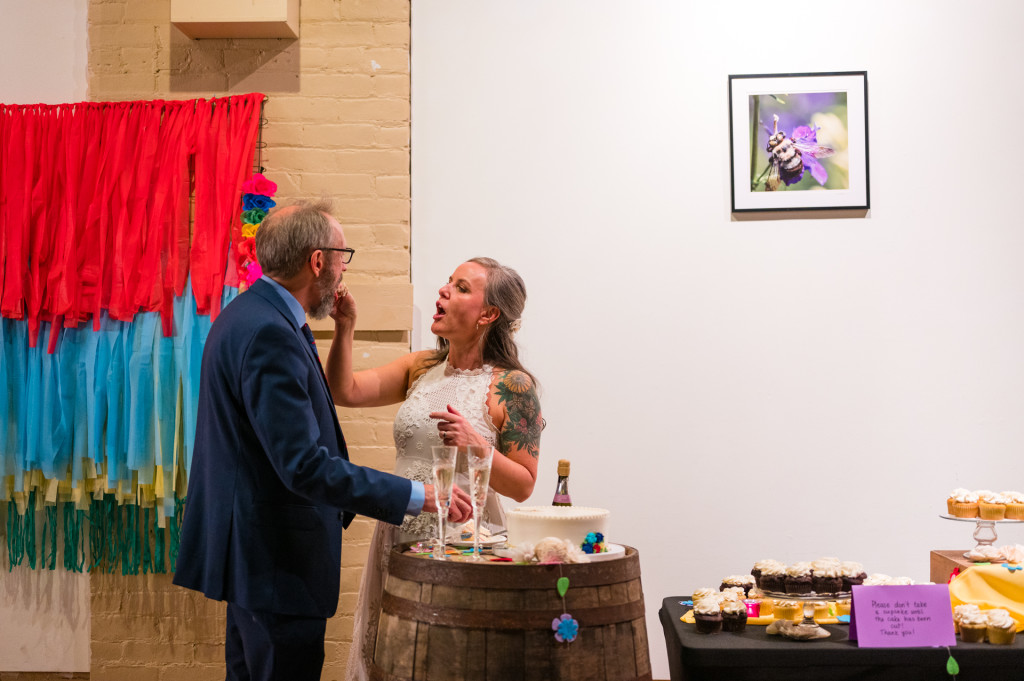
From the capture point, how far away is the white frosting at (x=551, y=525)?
69.0 inches

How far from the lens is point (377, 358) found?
10.8ft

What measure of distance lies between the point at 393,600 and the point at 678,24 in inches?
98.1

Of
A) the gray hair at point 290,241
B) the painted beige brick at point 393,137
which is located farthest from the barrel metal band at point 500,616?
the painted beige brick at point 393,137

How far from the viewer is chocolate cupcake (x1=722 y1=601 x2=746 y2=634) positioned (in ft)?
6.04

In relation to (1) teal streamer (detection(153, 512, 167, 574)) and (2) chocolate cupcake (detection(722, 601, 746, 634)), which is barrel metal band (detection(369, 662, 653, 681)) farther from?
(1) teal streamer (detection(153, 512, 167, 574))

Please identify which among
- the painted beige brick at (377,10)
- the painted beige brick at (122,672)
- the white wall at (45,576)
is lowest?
the painted beige brick at (122,672)

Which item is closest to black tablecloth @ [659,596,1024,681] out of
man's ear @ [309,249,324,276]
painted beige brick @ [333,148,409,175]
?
man's ear @ [309,249,324,276]

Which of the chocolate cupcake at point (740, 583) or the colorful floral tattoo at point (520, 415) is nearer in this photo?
the chocolate cupcake at point (740, 583)

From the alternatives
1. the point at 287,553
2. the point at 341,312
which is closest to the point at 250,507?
the point at 287,553

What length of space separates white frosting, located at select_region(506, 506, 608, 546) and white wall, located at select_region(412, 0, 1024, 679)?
4.97ft

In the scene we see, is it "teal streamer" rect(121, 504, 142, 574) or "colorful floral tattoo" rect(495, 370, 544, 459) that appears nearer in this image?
"colorful floral tattoo" rect(495, 370, 544, 459)

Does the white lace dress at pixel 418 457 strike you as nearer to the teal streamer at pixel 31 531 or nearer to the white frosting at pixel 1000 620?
the white frosting at pixel 1000 620

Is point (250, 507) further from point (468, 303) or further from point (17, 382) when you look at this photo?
point (17, 382)

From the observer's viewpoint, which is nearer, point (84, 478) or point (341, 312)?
point (341, 312)
